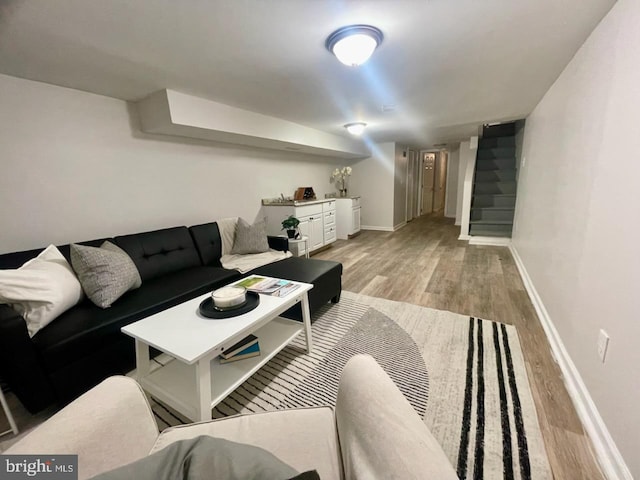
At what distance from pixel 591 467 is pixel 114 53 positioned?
3320 millimetres

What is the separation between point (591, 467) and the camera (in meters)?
1.12

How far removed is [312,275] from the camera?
2242 millimetres

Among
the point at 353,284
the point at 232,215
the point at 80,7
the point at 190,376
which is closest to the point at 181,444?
the point at 190,376

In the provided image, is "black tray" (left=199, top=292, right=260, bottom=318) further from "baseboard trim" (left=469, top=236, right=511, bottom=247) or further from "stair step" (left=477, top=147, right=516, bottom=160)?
"stair step" (left=477, top=147, right=516, bottom=160)

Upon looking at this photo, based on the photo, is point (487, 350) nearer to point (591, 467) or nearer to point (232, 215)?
point (591, 467)

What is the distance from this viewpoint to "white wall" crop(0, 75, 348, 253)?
6.31ft

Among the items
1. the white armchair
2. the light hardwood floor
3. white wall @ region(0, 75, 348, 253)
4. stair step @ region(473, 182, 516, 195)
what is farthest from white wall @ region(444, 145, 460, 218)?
the white armchair

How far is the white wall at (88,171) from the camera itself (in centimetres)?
192

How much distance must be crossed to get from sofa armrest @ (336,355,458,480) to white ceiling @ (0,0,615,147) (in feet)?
5.44

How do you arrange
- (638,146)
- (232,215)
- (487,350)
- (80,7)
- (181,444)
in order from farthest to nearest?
(232,215)
(487,350)
(80,7)
(638,146)
(181,444)

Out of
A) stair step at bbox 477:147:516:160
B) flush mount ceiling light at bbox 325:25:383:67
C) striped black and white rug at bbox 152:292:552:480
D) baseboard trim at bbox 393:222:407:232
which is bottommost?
striped black and white rug at bbox 152:292:552:480

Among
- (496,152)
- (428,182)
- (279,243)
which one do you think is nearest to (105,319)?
(279,243)

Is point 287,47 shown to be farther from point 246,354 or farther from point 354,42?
point 246,354

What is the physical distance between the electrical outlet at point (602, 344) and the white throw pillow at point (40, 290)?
2.90m
